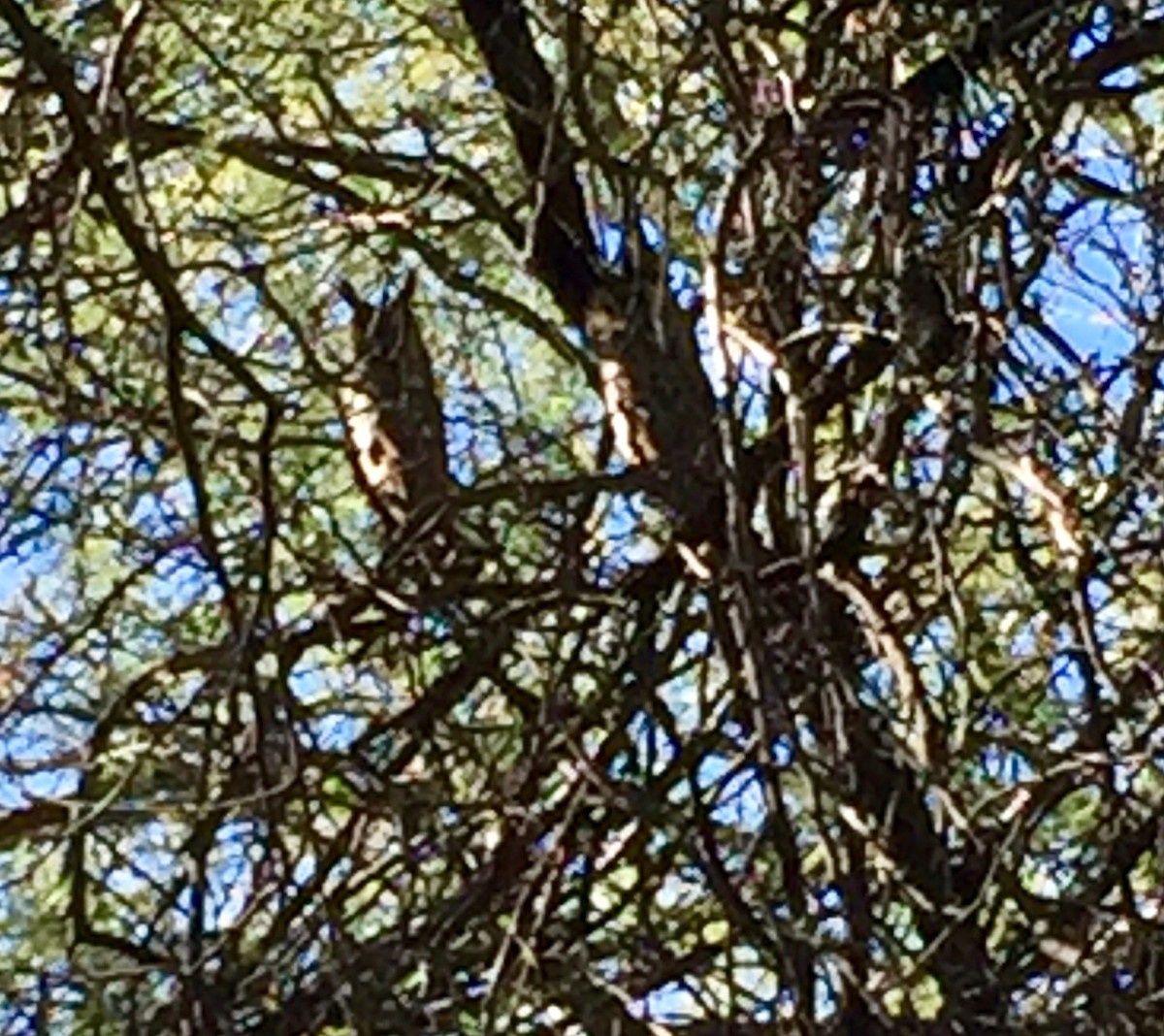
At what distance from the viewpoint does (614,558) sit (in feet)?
8.86

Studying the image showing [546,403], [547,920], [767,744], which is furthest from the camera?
[546,403]

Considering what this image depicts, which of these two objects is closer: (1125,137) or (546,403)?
(1125,137)

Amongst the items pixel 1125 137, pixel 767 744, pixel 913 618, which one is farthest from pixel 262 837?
pixel 1125 137

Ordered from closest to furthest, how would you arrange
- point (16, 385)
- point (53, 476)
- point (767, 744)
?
point (767, 744)
point (53, 476)
point (16, 385)

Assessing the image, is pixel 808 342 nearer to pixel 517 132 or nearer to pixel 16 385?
pixel 517 132

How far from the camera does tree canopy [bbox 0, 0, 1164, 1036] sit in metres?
2.16

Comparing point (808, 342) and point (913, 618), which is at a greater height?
point (808, 342)

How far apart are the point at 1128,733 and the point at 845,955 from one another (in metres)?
0.44

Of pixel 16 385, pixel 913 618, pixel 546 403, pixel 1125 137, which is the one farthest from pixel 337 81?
pixel 913 618

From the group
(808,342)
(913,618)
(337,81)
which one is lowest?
(913,618)

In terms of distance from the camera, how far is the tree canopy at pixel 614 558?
2162mm

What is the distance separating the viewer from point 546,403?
124 inches

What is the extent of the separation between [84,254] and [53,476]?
465 millimetres

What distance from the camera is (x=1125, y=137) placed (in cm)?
293
